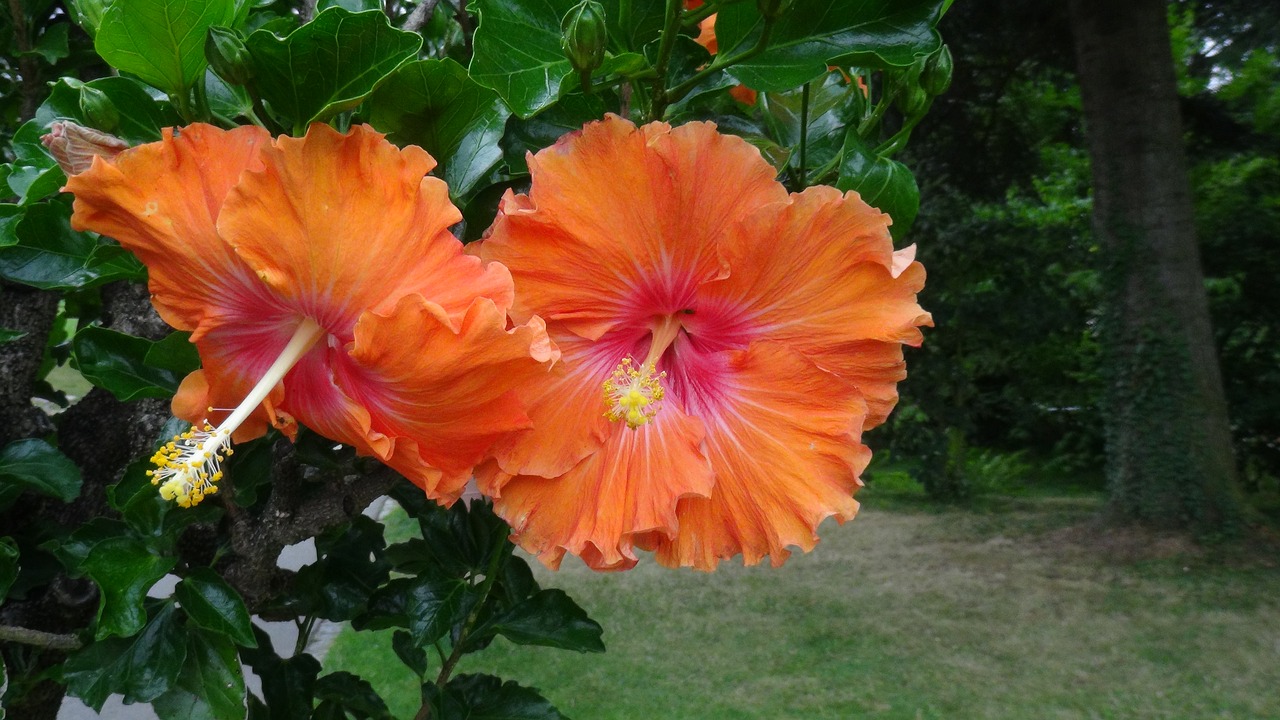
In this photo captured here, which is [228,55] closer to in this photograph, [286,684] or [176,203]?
[176,203]

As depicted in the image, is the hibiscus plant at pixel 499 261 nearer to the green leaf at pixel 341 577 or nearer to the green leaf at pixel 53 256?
the green leaf at pixel 53 256

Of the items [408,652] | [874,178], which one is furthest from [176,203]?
[408,652]

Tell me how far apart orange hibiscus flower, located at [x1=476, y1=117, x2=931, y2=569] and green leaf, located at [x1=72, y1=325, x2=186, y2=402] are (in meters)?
0.35

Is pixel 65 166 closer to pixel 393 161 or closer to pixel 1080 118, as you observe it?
pixel 393 161

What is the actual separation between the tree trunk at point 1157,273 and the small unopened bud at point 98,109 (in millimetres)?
5982

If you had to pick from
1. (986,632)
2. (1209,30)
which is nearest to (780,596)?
(986,632)

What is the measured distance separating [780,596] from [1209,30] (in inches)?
175

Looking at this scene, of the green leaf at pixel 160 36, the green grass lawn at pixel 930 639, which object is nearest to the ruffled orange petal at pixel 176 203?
the green leaf at pixel 160 36

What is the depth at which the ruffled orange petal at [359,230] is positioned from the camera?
50cm

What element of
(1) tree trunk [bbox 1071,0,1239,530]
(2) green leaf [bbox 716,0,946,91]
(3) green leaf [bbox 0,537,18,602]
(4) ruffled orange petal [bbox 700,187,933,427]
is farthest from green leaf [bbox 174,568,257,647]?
(1) tree trunk [bbox 1071,0,1239,530]

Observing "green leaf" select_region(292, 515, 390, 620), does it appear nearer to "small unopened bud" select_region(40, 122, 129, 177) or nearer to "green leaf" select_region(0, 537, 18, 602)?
"green leaf" select_region(0, 537, 18, 602)

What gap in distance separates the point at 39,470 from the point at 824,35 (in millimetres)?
770

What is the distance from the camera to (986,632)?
4711 mm

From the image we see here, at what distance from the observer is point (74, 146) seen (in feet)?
1.81
